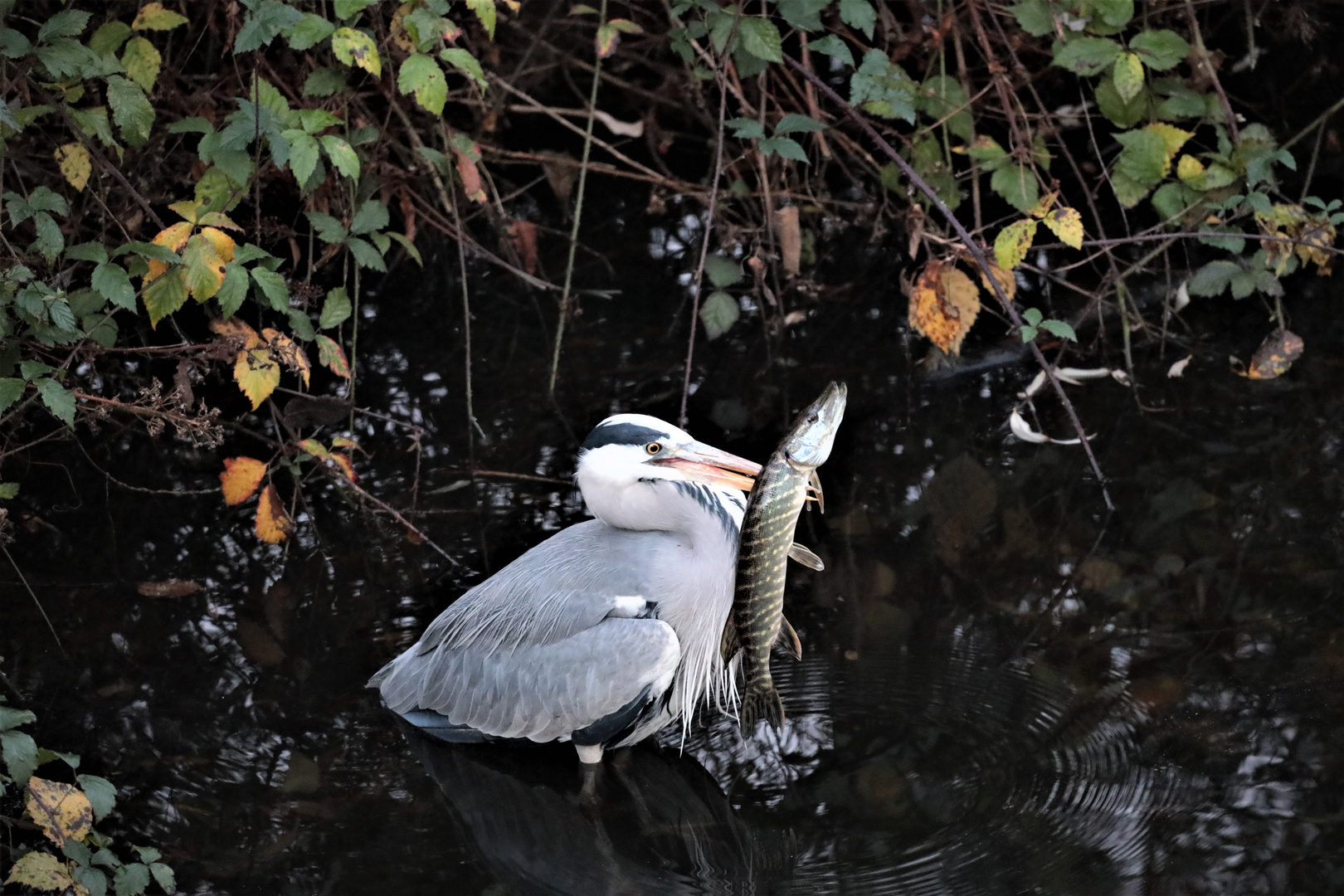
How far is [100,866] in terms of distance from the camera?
10.4ft

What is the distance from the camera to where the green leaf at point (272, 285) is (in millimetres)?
3697

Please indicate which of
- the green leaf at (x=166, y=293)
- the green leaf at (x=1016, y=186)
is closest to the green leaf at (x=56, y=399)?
the green leaf at (x=166, y=293)

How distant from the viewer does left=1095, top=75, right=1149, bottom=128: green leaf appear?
16.0 feet

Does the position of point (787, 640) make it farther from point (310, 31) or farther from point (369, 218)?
point (310, 31)

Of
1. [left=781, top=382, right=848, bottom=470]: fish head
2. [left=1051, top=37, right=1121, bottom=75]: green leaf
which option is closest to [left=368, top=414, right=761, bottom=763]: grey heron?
[left=781, top=382, right=848, bottom=470]: fish head

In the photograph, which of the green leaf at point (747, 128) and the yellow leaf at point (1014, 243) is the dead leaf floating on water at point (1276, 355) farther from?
the green leaf at point (747, 128)

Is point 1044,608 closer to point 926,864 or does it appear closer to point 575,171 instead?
point 926,864

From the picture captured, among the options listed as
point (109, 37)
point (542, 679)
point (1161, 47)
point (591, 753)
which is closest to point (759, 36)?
point (1161, 47)

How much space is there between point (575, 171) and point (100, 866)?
375 centimetres

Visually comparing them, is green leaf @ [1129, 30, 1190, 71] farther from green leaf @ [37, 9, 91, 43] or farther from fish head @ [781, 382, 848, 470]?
green leaf @ [37, 9, 91, 43]

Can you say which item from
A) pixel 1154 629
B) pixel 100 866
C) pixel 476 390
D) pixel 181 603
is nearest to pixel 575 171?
pixel 476 390

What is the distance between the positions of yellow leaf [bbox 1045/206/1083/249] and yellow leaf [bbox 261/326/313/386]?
2313 millimetres

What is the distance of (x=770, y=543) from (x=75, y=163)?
2457mm

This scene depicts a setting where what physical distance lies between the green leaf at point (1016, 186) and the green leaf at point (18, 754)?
11.1 feet
